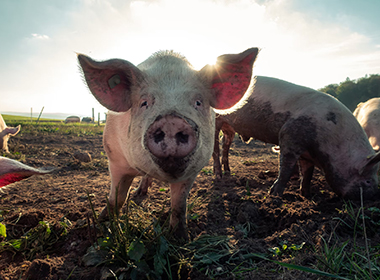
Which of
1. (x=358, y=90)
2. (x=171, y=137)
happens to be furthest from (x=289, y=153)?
(x=358, y=90)

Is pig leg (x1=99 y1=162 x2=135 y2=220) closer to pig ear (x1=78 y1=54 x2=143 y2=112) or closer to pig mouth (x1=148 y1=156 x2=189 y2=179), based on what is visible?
pig ear (x1=78 y1=54 x2=143 y2=112)

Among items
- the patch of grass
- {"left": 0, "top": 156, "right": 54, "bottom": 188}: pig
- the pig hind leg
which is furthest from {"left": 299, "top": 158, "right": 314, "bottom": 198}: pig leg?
{"left": 0, "top": 156, "right": 54, "bottom": 188}: pig

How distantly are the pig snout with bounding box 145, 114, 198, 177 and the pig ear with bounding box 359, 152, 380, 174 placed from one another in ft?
8.61

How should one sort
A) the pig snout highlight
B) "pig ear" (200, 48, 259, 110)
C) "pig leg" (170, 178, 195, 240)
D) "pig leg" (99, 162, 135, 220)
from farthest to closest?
1. "pig leg" (99, 162, 135, 220)
2. "pig leg" (170, 178, 195, 240)
3. "pig ear" (200, 48, 259, 110)
4. the pig snout highlight

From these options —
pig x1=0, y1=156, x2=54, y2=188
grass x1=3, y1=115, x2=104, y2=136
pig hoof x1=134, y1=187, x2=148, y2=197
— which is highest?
pig x1=0, y1=156, x2=54, y2=188

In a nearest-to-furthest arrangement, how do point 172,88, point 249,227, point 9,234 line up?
1. point 172,88
2. point 9,234
3. point 249,227

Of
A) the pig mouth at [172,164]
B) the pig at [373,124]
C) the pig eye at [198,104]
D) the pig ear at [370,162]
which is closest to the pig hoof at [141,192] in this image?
the pig eye at [198,104]

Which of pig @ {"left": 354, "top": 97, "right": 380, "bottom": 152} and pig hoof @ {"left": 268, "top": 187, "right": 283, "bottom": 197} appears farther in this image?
pig @ {"left": 354, "top": 97, "right": 380, "bottom": 152}

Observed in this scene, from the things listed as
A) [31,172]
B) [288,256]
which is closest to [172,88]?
[31,172]

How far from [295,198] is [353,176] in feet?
2.72

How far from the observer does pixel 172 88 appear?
2072mm

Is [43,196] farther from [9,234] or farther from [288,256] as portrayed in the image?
[288,256]

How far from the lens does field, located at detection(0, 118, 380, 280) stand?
1696mm

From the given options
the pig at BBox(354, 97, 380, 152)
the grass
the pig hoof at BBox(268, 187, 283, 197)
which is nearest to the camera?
the pig hoof at BBox(268, 187, 283, 197)
